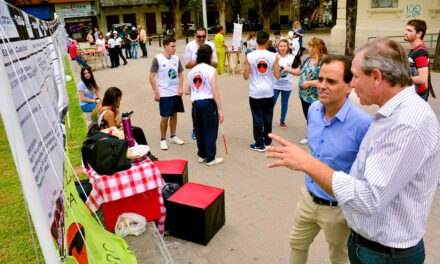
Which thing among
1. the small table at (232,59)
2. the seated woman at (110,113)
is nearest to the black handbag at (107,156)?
the seated woman at (110,113)

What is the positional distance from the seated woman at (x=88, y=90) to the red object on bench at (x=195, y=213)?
524 centimetres

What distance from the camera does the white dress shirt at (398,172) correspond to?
4.95ft

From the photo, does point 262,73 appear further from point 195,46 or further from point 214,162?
point 195,46

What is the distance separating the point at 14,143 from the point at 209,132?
4.02 meters

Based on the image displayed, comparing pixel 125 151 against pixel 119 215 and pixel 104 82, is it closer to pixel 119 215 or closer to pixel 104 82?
pixel 119 215

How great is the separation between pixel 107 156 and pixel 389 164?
8.13 ft

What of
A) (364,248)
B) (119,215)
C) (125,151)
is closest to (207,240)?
(119,215)

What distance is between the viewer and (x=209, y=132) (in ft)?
18.4

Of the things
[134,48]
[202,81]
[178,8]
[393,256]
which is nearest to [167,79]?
[202,81]

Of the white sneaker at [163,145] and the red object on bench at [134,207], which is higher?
the red object on bench at [134,207]

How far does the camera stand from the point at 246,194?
483cm

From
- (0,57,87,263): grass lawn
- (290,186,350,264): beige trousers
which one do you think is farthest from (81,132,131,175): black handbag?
(290,186,350,264): beige trousers

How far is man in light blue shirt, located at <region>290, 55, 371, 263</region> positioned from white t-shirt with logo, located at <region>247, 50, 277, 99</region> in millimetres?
3337

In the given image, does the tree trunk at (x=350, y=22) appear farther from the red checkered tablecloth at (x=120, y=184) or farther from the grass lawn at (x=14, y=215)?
the red checkered tablecloth at (x=120, y=184)
